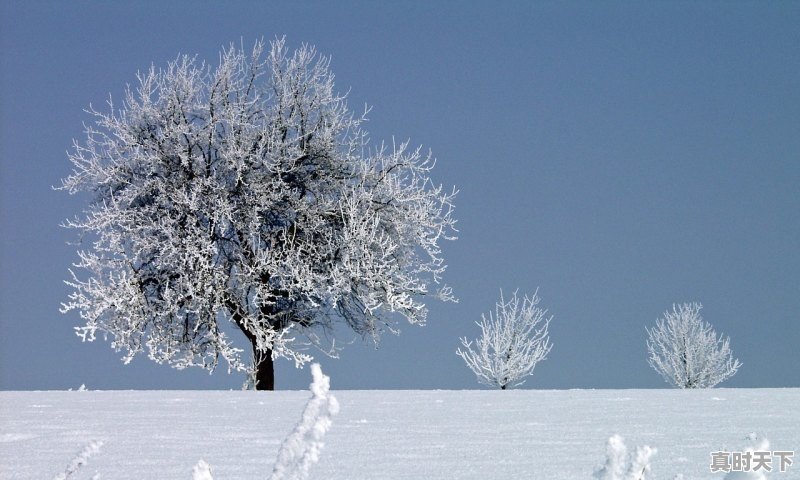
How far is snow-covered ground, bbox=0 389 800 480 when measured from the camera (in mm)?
2906

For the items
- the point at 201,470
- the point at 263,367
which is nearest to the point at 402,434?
the point at 201,470

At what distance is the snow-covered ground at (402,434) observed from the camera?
2.91 m

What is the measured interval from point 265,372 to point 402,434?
1224 cm

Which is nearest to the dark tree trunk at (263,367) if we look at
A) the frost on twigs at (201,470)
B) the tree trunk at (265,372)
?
the tree trunk at (265,372)

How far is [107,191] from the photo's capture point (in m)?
15.8

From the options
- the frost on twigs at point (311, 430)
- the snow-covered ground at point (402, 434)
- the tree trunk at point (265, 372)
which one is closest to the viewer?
the frost on twigs at point (311, 430)

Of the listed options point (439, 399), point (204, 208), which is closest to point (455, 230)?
point (204, 208)

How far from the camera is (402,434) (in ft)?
12.6

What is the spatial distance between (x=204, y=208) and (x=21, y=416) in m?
9.74

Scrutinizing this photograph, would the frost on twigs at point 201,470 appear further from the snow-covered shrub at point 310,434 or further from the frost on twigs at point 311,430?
the frost on twigs at point 311,430

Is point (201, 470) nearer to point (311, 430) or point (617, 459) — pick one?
point (311, 430)

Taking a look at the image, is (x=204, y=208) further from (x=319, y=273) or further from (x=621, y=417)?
(x=621, y=417)

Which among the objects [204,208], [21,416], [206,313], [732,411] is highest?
[204,208]

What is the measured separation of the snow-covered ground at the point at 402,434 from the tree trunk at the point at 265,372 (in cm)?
900
